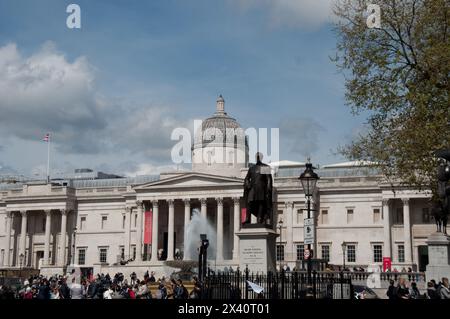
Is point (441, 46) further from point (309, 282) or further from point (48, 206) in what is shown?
point (48, 206)

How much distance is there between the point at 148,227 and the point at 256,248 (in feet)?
204

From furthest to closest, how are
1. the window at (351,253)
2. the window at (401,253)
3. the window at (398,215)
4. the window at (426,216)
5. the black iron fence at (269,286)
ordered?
1. the window at (351,253)
2. the window at (398,215)
3. the window at (401,253)
4. the window at (426,216)
5. the black iron fence at (269,286)

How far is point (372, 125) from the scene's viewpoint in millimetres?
32375

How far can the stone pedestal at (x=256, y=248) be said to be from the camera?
22.5 metres

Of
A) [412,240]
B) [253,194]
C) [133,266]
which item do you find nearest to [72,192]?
[133,266]

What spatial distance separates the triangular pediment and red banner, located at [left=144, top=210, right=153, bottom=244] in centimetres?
316

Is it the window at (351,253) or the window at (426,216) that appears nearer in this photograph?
the window at (426,216)

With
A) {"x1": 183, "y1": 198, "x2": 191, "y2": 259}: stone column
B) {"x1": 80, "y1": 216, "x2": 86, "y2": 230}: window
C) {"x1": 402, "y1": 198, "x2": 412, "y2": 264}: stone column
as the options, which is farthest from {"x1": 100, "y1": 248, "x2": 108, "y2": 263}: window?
{"x1": 402, "y1": 198, "x2": 412, "y2": 264}: stone column

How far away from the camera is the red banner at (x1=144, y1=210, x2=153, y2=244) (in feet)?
272

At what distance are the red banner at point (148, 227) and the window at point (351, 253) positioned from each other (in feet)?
75.4

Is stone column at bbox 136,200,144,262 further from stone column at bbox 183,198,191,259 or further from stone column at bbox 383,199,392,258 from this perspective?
stone column at bbox 383,199,392,258

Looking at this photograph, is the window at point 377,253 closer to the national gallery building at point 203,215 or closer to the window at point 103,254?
the national gallery building at point 203,215

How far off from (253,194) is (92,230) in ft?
235

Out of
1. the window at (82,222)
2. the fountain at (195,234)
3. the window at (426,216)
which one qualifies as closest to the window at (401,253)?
the window at (426,216)
